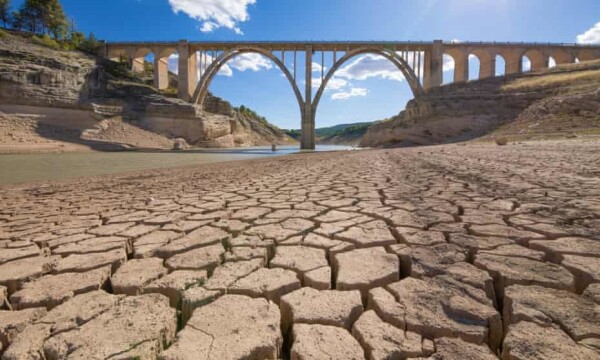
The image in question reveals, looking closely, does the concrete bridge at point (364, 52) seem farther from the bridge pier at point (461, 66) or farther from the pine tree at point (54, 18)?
the pine tree at point (54, 18)

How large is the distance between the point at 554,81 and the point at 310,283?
966 inches

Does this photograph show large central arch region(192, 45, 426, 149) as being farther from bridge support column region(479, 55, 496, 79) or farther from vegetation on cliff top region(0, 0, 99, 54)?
vegetation on cliff top region(0, 0, 99, 54)

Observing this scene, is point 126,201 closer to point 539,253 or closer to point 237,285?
point 237,285

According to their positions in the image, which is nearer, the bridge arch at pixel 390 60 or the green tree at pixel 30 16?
the bridge arch at pixel 390 60

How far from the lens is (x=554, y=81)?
18.5 m

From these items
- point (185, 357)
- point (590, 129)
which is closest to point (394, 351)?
point (185, 357)

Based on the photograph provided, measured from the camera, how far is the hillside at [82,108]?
19.7m

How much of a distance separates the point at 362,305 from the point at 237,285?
1.71 ft

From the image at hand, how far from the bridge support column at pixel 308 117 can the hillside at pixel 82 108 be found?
7.84 metres

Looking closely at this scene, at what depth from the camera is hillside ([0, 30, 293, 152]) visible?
1970 cm

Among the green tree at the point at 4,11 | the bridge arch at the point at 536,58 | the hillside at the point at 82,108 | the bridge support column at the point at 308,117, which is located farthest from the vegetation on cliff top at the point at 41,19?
the bridge arch at the point at 536,58

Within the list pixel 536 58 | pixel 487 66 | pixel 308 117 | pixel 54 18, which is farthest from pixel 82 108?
pixel 536 58

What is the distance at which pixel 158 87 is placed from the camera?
29.9 metres

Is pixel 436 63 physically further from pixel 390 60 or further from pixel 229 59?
pixel 229 59
